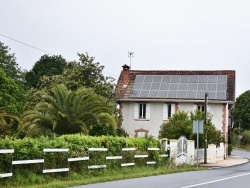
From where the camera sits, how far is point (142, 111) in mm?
55594

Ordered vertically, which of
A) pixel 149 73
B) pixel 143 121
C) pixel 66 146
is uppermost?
pixel 149 73

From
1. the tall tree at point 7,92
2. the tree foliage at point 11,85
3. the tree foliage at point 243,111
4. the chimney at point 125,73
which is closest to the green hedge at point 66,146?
the tree foliage at point 11,85

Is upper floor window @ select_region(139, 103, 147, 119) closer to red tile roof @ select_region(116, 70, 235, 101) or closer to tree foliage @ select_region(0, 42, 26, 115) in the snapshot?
red tile roof @ select_region(116, 70, 235, 101)

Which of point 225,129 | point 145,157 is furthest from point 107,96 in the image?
point 145,157

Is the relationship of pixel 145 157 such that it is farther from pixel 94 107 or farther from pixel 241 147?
pixel 241 147

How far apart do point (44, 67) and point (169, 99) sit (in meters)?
27.2

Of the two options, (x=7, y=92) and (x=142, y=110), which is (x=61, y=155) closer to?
(x=142, y=110)

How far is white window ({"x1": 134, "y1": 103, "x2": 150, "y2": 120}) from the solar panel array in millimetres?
1005

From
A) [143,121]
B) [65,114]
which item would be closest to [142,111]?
[143,121]

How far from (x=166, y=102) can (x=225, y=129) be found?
6775mm

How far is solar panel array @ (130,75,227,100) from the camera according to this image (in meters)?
54.7

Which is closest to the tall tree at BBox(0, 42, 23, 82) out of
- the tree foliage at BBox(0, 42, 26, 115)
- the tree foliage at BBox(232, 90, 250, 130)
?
the tree foliage at BBox(0, 42, 26, 115)

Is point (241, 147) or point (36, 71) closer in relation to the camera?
point (36, 71)

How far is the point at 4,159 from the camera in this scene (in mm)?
15750
